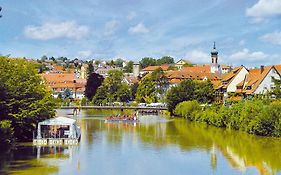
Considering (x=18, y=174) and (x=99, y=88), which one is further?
→ (x=99, y=88)

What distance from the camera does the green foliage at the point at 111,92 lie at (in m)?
99.5

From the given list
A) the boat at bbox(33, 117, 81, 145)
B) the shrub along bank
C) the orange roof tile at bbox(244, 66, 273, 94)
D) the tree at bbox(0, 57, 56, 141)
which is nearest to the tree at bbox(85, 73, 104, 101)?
the orange roof tile at bbox(244, 66, 273, 94)

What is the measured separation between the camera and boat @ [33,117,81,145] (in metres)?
34.8

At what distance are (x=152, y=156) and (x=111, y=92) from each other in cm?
7164

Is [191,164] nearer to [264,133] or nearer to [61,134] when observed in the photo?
[61,134]

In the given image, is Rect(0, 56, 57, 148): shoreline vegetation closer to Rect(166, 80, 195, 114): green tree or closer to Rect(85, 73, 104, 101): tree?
Rect(166, 80, 195, 114): green tree

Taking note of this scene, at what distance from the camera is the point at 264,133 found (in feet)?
137

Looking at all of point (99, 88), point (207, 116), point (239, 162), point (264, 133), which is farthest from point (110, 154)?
point (99, 88)

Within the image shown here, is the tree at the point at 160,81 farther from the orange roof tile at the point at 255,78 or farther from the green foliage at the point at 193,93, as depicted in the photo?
the orange roof tile at the point at 255,78

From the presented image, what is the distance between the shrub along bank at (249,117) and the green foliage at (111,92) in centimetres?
4337

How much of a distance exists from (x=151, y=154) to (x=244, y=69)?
40.5m

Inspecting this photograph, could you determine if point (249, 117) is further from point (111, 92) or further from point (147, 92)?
point (111, 92)

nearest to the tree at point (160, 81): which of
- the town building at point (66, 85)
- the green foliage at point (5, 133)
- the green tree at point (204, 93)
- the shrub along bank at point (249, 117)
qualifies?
the green tree at point (204, 93)

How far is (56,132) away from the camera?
3638 cm
